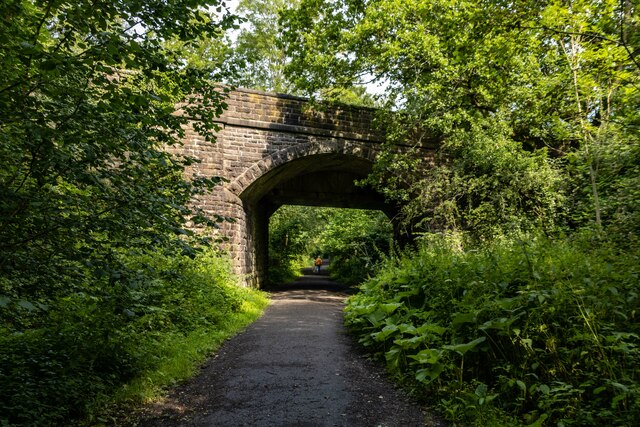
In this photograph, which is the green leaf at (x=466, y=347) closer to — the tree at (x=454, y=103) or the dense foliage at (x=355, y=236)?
the tree at (x=454, y=103)

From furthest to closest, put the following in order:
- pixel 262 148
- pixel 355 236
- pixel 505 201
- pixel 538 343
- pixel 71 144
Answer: pixel 355 236 < pixel 262 148 < pixel 505 201 < pixel 538 343 < pixel 71 144

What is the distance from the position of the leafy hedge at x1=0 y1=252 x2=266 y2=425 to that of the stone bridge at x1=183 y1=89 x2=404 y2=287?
522 centimetres

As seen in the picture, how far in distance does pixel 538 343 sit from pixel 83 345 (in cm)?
417

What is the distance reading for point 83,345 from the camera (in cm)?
374

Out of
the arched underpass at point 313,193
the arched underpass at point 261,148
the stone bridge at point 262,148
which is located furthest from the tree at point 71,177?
the arched underpass at point 313,193

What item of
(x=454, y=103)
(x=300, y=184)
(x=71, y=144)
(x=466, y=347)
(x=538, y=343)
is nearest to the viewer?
(x=71, y=144)

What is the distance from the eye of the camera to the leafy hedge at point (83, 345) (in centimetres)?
287

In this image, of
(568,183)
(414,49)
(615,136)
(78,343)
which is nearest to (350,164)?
(414,49)

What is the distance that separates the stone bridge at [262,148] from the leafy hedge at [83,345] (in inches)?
205

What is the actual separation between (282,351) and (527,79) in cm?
891

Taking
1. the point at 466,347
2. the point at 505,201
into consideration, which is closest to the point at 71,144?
the point at 466,347

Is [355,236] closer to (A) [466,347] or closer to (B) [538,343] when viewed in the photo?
(A) [466,347]

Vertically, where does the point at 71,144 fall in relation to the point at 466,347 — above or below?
above

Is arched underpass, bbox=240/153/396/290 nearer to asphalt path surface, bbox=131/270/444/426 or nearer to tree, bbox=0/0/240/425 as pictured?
asphalt path surface, bbox=131/270/444/426
